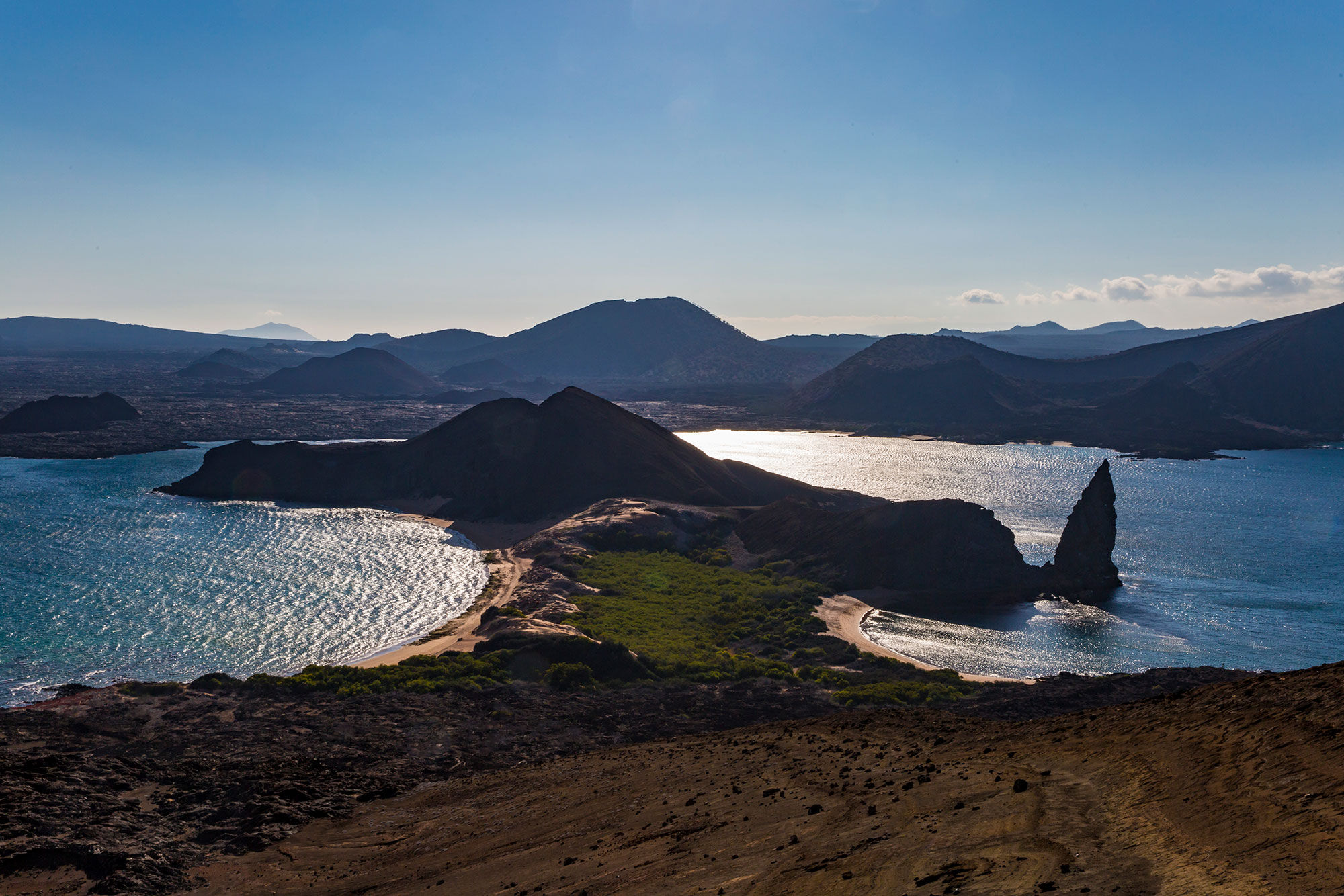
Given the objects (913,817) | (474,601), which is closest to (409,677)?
(474,601)

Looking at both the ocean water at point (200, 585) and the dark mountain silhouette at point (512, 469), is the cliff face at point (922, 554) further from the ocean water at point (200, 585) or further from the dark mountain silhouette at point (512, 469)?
the ocean water at point (200, 585)

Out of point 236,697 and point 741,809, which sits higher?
point 741,809

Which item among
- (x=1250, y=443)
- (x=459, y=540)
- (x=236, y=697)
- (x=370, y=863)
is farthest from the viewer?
(x=1250, y=443)

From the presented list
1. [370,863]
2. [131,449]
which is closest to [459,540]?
[370,863]

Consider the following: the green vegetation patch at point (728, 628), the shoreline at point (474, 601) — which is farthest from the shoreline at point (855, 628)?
the shoreline at point (474, 601)

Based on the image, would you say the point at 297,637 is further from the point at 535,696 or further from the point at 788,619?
the point at 788,619

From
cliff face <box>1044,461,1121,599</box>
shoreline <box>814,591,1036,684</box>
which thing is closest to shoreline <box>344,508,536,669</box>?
shoreline <box>814,591,1036,684</box>

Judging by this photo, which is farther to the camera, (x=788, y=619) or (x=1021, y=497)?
(x=1021, y=497)
